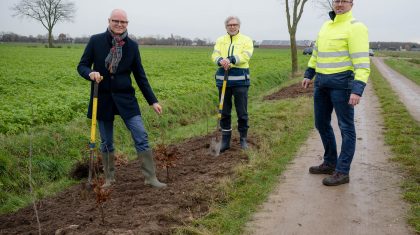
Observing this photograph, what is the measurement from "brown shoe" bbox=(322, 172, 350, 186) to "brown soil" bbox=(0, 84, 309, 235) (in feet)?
4.46

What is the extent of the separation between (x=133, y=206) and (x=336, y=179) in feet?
8.82

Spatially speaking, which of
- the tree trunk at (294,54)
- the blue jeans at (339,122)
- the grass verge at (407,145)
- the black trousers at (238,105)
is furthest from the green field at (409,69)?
the blue jeans at (339,122)

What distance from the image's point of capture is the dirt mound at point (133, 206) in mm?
4430

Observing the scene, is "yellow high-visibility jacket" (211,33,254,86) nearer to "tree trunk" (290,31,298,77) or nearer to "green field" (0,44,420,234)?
"green field" (0,44,420,234)

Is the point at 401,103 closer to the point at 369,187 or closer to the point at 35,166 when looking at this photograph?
the point at 369,187

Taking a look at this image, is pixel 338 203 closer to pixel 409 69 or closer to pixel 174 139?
pixel 174 139

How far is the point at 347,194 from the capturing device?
5.29 metres

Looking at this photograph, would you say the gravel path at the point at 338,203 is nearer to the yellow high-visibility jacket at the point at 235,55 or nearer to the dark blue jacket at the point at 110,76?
the yellow high-visibility jacket at the point at 235,55

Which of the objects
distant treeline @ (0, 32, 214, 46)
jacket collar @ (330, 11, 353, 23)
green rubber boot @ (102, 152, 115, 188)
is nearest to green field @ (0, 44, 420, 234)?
green rubber boot @ (102, 152, 115, 188)

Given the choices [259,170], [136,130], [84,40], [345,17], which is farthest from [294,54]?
[84,40]

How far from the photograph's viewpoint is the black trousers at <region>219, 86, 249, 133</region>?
7309 mm

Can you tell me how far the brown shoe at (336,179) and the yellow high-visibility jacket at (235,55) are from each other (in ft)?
7.71

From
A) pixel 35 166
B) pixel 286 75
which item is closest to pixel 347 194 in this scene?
pixel 35 166

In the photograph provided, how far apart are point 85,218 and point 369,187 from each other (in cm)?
358
